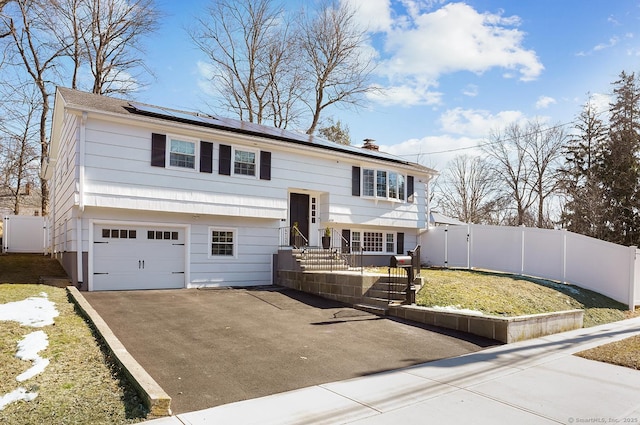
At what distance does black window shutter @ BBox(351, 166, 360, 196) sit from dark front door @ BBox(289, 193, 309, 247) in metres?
1.95

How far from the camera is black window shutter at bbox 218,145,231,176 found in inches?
524

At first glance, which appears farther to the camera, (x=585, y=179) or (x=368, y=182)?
(x=585, y=179)

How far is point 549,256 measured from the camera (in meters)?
14.4

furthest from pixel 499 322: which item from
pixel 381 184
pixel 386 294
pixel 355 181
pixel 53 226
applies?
pixel 53 226

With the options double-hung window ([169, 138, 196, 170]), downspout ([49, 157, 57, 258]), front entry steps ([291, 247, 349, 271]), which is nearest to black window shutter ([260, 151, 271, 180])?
double-hung window ([169, 138, 196, 170])

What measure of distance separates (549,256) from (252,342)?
11586 mm

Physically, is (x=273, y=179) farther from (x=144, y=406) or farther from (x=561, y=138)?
(x=561, y=138)

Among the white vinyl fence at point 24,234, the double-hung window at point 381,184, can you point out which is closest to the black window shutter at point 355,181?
the double-hung window at point 381,184

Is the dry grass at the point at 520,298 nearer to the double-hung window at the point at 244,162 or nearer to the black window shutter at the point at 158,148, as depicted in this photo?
the double-hung window at the point at 244,162

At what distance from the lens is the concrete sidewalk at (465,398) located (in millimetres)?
4449

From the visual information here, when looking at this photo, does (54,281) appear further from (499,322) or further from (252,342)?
(499,322)

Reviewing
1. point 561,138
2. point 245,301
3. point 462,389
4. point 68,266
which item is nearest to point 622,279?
point 462,389

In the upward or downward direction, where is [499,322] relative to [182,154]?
downward

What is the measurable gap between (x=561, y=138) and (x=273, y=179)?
28.0m
